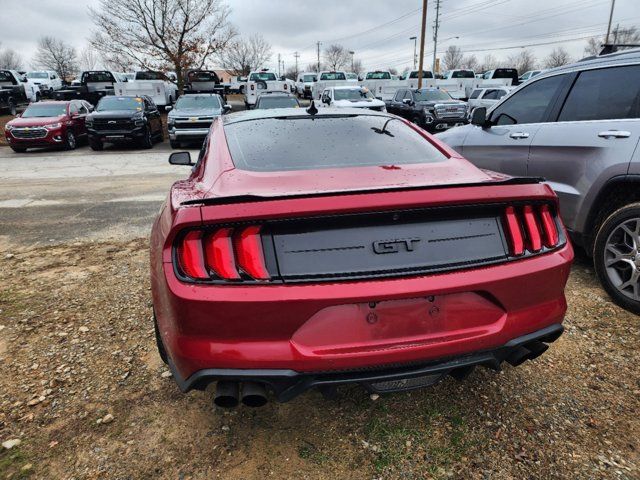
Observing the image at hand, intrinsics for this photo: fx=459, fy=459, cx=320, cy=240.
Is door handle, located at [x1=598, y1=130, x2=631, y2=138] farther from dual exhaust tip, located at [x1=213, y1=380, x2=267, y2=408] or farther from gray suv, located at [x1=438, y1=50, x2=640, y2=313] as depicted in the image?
dual exhaust tip, located at [x1=213, y1=380, x2=267, y2=408]

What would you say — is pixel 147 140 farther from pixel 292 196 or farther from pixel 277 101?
pixel 292 196

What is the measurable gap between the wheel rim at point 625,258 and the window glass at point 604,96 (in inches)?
34.7

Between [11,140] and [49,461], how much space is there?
642 inches

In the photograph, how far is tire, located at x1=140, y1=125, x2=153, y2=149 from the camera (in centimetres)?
1588

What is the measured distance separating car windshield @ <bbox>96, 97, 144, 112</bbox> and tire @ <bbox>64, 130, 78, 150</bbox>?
1313 millimetres

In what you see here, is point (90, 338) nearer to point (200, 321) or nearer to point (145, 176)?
point (200, 321)

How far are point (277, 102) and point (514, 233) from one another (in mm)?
14823

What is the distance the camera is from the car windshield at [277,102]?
1570cm

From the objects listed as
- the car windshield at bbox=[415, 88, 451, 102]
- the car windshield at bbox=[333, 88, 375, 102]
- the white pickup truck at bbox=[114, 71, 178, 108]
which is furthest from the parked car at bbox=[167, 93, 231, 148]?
the car windshield at bbox=[415, 88, 451, 102]

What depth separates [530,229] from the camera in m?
2.09

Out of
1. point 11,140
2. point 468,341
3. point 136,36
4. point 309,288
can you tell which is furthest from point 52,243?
point 136,36

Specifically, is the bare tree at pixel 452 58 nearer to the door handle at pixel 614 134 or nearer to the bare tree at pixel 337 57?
the bare tree at pixel 337 57

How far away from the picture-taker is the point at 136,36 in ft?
78.0

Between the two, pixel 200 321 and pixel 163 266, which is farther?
pixel 163 266
